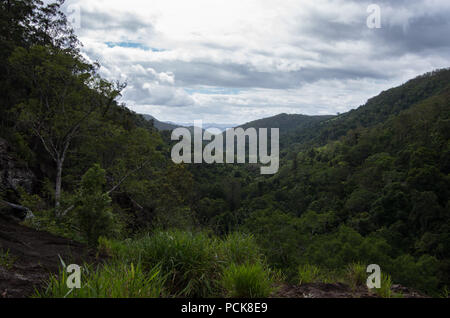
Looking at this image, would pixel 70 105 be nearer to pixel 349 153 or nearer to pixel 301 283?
pixel 301 283

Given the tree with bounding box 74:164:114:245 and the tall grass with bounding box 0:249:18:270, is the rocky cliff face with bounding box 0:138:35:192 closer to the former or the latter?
the tree with bounding box 74:164:114:245

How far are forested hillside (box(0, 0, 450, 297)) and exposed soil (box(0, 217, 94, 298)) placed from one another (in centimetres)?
17

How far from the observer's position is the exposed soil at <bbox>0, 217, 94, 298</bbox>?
3.07 metres

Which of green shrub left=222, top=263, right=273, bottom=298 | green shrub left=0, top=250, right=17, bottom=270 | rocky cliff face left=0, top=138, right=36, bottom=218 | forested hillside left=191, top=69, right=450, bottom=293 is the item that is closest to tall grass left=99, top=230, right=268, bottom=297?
green shrub left=222, top=263, right=273, bottom=298

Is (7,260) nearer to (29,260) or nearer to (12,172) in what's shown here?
(29,260)

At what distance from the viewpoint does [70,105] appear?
1656 cm

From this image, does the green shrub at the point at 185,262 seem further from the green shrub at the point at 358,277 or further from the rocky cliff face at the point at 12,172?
the rocky cliff face at the point at 12,172

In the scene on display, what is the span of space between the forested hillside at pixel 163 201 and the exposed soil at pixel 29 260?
0.55 ft

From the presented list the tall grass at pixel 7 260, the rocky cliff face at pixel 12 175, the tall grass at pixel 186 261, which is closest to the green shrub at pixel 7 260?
the tall grass at pixel 7 260

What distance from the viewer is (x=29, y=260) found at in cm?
404
